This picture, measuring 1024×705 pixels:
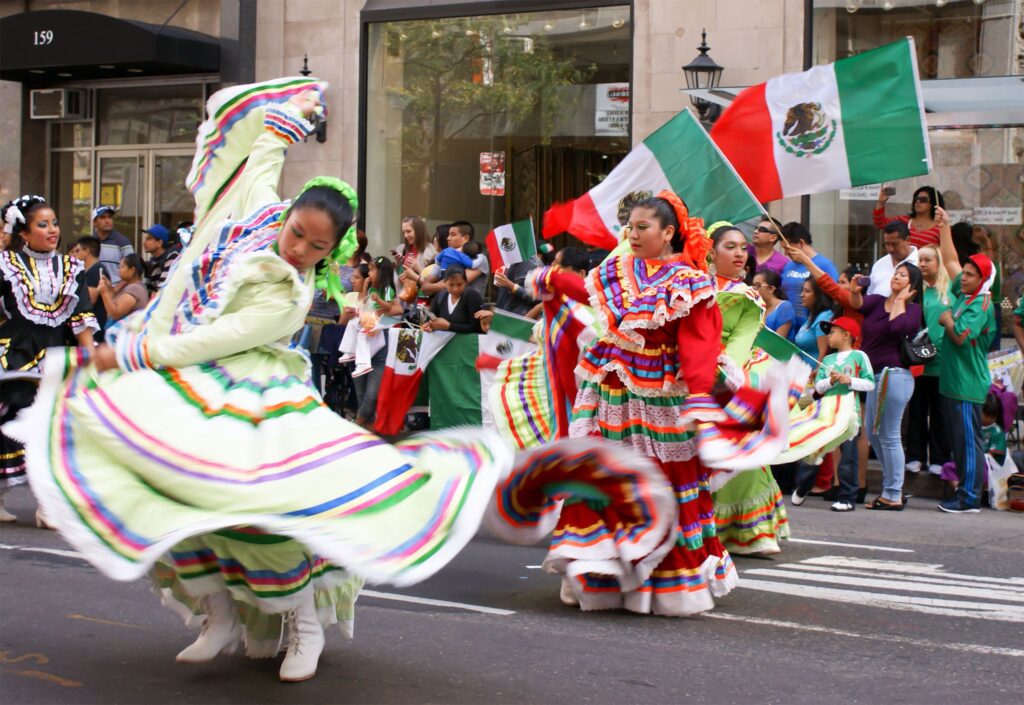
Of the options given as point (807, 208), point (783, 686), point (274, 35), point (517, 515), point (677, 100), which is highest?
point (274, 35)

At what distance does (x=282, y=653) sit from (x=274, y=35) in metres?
13.5

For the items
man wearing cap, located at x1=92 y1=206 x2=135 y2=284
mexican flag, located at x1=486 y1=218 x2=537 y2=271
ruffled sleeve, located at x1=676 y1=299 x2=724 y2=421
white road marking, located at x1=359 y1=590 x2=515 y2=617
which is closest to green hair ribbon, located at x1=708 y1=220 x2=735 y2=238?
ruffled sleeve, located at x1=676 y1=299 x2=724 y2=421

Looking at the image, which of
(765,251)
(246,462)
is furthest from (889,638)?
(765,251)

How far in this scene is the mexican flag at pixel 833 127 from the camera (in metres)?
9.10

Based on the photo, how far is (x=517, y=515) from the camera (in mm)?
5102

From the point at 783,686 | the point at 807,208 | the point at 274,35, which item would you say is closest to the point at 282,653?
the point at 783,686

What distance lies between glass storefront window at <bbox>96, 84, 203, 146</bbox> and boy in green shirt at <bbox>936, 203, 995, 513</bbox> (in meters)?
11.8

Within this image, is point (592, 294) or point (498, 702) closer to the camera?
point (498, 702)

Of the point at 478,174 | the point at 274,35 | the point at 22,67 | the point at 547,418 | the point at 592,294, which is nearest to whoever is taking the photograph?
the point at 592,294

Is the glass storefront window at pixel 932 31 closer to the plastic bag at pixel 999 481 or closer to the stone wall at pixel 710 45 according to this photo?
the stone wall at pixel 710 45

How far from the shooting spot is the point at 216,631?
505 cm

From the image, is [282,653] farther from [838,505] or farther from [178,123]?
[178,123]

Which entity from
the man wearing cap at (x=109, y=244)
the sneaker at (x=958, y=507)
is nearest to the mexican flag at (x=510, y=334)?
the sneaker at (x=958, y=507)

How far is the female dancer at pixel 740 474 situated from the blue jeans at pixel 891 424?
83.8 inches
